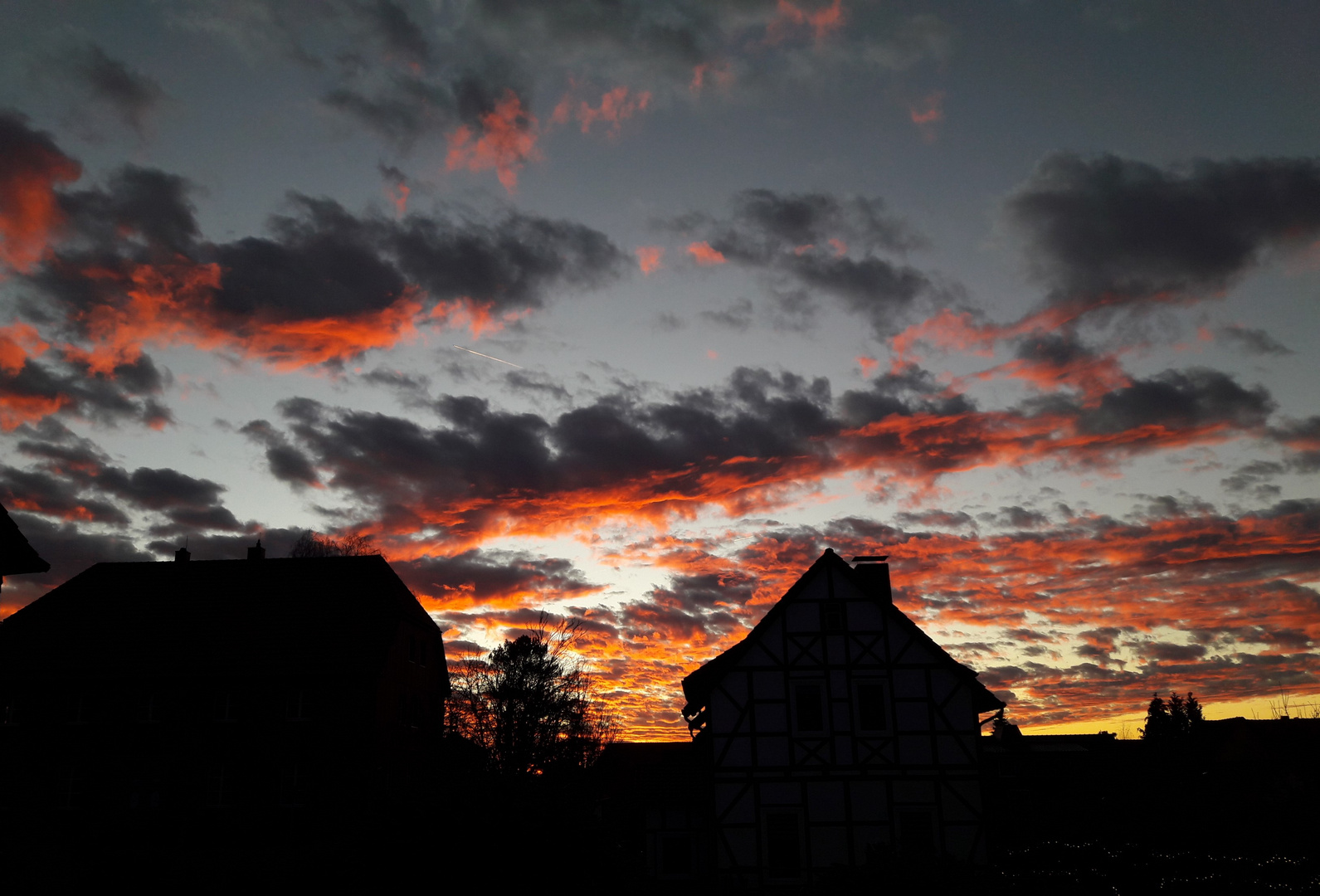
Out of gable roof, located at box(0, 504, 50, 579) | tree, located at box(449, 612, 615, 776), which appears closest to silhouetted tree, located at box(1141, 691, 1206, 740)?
tree, located at box(449, 612, 615, 776)

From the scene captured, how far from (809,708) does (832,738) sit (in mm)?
1187

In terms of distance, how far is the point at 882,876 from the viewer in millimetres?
14648

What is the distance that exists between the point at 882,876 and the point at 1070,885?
17799 mm

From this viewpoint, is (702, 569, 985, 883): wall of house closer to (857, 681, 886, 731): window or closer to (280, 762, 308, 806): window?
(857, 681, 886, 731): window

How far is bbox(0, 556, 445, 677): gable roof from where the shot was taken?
36.8 meters

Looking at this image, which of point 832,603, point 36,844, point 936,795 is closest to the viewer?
point 936,795

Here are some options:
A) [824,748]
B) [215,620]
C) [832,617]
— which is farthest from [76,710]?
[832,617]

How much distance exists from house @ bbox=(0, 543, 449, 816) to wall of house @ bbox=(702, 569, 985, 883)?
13.8 meters

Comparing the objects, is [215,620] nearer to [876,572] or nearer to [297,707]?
[297,707]

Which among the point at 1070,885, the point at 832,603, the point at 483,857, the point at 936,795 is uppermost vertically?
the point at 832,603

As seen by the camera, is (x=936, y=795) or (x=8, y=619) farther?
(x=8, y=619)

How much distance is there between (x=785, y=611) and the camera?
30.1 meters

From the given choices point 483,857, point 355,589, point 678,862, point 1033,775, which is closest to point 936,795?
point 678,862

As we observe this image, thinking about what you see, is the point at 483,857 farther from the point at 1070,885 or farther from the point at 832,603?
the point at 1070,885
